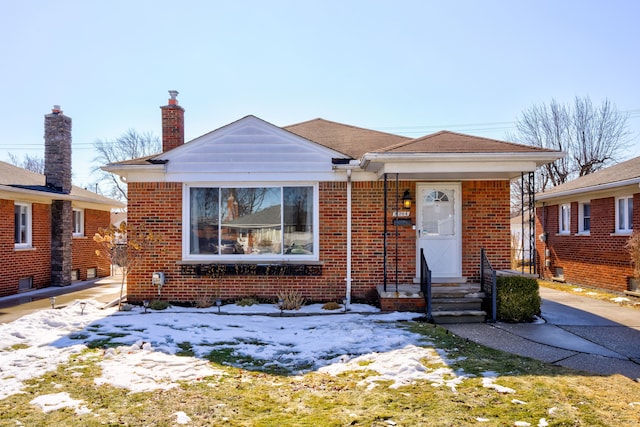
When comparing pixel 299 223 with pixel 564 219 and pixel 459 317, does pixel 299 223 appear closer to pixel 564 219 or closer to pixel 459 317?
pixel 459 317

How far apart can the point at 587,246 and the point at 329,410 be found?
12715mm

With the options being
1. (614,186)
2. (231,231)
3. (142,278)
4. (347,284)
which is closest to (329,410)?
(347,284)

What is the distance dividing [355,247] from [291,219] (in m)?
1.51

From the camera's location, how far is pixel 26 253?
40.3 feet

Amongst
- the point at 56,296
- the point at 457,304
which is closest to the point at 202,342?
the point at 457,304

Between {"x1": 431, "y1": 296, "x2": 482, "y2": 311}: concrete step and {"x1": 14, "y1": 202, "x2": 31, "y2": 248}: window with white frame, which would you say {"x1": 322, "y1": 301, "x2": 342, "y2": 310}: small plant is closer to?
{"x1": 431, "y1": 296, "x2": 482, "y2": 311}: concrete step

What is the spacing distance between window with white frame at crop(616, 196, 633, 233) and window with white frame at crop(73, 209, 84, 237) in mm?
16965

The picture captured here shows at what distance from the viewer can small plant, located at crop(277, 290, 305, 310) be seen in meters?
8.87

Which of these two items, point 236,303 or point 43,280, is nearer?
point 236,303

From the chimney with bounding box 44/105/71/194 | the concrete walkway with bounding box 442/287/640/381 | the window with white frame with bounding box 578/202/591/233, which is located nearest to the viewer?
the concrete walkway with bounding box 442/287/640/381

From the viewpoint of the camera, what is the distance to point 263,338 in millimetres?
6973

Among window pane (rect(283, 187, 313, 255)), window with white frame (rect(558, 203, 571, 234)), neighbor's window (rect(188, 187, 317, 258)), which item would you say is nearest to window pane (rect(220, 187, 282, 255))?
neighbor's window (rect(188, 187, 317, 258))

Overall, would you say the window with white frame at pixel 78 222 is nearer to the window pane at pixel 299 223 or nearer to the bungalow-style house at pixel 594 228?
the window pane at pixel 299 223

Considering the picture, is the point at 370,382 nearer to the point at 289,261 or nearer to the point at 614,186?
the point at 289,261
